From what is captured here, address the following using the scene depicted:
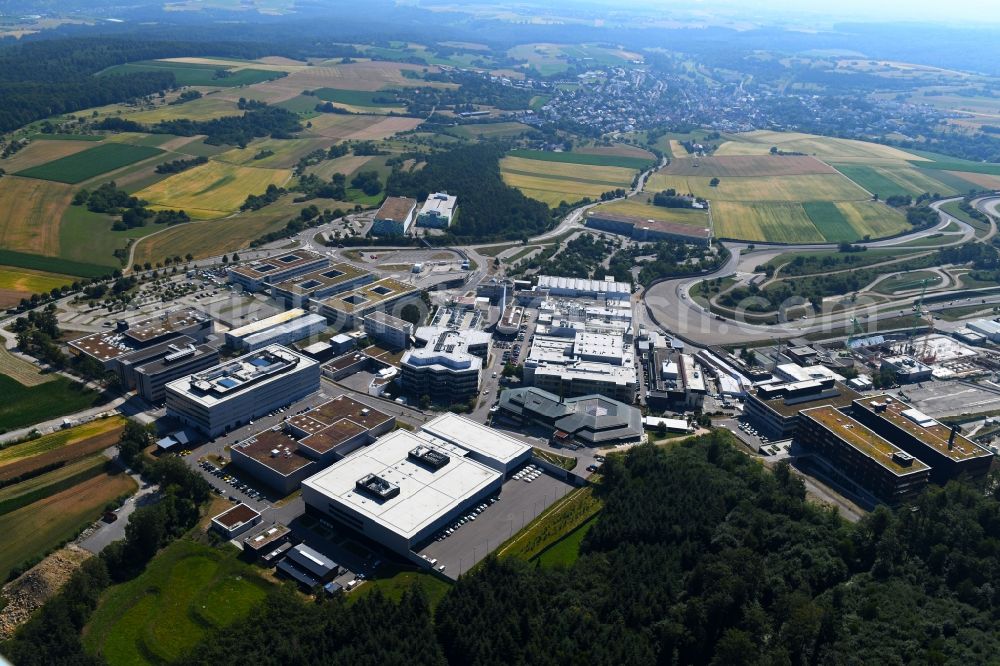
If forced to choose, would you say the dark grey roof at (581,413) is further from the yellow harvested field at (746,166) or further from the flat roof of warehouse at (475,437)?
the yellow harvested field at (746,166)

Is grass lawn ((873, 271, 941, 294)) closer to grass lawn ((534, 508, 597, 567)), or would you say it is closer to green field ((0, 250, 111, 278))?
grass lawn ((534, 508, 597, 567))

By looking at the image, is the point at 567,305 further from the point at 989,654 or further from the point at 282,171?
the point at 282,171

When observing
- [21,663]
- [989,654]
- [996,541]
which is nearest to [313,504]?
[21,663]

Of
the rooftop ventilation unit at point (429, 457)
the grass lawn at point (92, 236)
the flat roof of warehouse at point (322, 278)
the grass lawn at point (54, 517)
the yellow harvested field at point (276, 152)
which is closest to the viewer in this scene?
the grass lawn at point (54, 517)

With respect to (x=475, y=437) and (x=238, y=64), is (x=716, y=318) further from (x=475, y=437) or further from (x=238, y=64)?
(x=238, y=64)

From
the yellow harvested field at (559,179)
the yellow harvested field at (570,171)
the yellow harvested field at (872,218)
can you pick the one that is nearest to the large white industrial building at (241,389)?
the yellow harvested field at (559,179)

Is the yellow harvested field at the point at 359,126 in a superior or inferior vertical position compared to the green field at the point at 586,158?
superior
